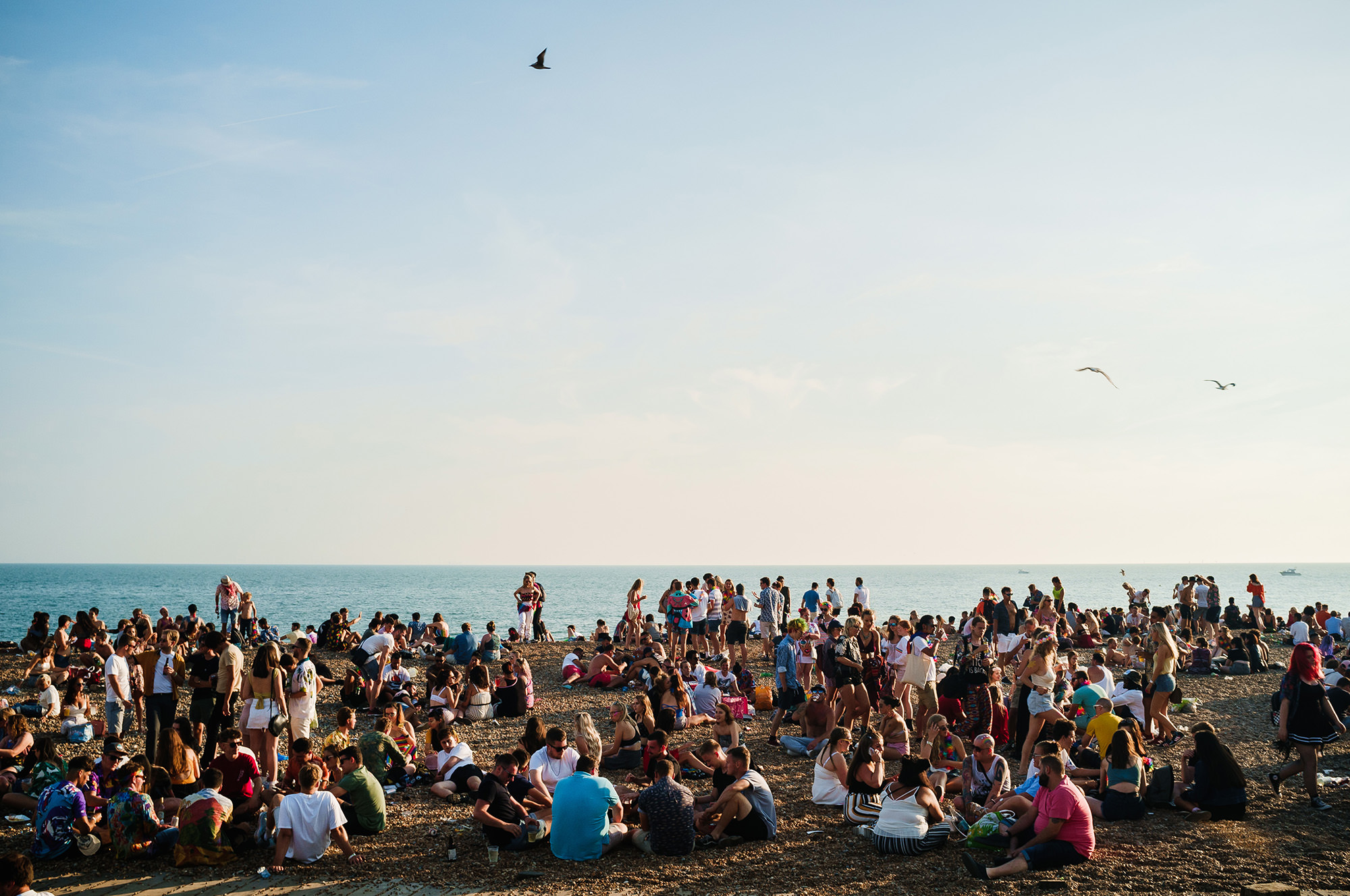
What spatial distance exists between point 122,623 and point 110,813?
9.38 m

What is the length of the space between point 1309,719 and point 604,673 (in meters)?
11.3

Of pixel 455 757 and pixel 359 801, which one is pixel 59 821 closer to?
pixel 359 801

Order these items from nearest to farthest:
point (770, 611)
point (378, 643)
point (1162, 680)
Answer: point (1162, 680) → point (378, 643) → point (770, 611)

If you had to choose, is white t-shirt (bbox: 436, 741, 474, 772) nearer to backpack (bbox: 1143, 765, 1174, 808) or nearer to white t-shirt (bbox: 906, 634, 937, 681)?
white t-shirt (bbox: 906, 634, 937, 681)

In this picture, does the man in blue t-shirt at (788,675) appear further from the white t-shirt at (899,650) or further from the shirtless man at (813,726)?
the white t-shirt at (899,650)

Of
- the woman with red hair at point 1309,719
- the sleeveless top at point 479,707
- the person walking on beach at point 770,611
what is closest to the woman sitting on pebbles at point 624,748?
the sleeveless top at point 479,707

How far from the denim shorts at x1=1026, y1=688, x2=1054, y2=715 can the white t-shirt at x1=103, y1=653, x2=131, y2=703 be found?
11.7 m

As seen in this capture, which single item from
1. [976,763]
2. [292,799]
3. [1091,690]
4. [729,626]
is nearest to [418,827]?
[292,799]

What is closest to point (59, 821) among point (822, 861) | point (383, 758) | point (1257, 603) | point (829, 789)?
point (383, 758)

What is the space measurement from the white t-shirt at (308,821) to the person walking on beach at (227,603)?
14.3m

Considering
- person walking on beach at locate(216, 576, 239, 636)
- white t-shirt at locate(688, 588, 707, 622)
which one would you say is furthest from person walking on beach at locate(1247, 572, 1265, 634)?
person walking on beach at locate(216, 576, 239, 636)

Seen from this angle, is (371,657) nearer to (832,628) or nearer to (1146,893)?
(832,628)

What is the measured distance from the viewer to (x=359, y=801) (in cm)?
812

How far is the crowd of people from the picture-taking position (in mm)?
7496
